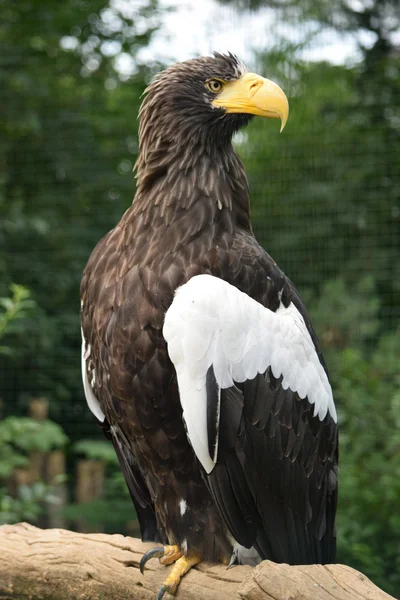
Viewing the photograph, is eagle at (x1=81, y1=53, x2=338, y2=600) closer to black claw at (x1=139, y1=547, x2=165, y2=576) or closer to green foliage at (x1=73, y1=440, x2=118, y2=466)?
black claw at (x1=139, y1=547, x2=165, y2=576)

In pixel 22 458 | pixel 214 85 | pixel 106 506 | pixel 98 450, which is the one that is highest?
pixel 214 85

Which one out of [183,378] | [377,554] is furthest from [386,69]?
[183,378]

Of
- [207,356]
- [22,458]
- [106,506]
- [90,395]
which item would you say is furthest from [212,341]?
[106,506]

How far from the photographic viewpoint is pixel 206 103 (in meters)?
→ 2.58

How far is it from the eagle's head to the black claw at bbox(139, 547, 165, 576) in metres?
1.21

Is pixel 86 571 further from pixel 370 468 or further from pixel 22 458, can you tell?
pixel 370 468

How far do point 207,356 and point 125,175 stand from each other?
130 inches

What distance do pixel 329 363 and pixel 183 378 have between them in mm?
2773

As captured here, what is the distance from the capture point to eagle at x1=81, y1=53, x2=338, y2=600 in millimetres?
2283

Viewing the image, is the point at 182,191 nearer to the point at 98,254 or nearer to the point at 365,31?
the point at 98,254

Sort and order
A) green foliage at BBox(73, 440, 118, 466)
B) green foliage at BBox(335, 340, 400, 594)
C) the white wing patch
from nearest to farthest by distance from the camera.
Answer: the white wing patch < green foliage at BBox(335, 340, 400, 594) < green foliage at BBox(73, 440, 118, 466)

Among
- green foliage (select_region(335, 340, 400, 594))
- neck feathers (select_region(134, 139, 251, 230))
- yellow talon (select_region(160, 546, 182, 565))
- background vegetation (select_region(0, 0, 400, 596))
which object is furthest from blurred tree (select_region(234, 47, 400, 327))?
yellow talon (select_region(160, 546, 182, 565))

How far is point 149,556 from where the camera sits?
8.13ft

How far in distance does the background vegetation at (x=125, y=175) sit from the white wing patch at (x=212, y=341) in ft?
8.31
